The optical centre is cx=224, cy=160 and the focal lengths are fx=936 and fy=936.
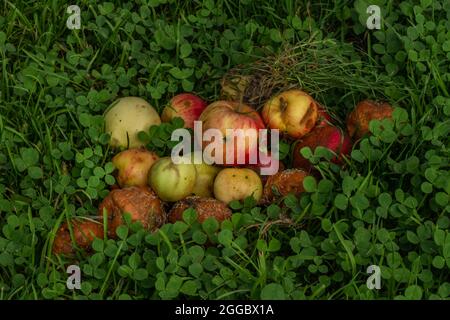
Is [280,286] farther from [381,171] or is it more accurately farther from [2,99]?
[2,99]

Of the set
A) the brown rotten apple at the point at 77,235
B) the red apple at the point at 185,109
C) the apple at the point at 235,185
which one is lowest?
the brown rotten apple at the point at 77,235

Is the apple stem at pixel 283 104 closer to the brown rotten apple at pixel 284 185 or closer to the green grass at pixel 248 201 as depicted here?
the green grass at pixel 248 201

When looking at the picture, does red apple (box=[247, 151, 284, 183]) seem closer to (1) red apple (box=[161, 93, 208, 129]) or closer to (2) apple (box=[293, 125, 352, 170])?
(2) apple (box=[293, 125, 352, 170])

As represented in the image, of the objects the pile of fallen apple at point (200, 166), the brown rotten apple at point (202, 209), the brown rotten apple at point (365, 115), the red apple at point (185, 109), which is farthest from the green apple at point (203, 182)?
the brown rotten apple at point (365, 115)

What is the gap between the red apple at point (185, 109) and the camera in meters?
4.50

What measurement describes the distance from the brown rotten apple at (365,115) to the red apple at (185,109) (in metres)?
0.74

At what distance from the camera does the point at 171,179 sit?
4145 millimetres

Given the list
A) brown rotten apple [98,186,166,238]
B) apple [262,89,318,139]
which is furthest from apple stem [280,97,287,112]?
brown rotten apple [98,186,166,238]

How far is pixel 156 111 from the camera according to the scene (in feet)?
15.2

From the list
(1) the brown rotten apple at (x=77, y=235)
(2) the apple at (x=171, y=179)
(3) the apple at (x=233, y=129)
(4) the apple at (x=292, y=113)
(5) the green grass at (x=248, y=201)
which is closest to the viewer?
(5) the green grass at (x=248, y=201)

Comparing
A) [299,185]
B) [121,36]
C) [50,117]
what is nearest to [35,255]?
[50,117]

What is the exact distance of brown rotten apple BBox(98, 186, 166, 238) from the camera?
402 cm

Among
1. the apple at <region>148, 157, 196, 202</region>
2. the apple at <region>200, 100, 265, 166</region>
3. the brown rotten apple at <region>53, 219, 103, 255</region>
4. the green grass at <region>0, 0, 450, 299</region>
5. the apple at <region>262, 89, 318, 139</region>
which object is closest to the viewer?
the green grass at <region>0, 0, 450, 299</region>

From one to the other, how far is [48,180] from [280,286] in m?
1.24
